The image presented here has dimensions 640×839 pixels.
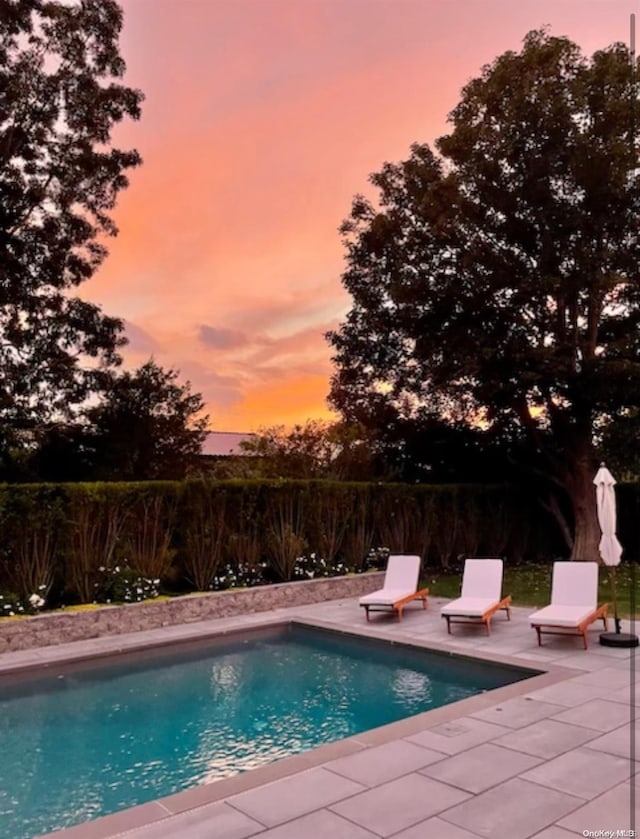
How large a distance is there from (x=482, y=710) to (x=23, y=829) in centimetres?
455

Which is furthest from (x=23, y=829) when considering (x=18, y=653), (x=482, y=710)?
(x=18, y=653)

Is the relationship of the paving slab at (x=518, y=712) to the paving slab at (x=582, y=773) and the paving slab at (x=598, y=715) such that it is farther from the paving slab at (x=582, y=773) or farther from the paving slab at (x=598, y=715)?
the paving slab at (x=582, y=773)

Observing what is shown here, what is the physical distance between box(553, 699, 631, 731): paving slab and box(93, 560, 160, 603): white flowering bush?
816 cm

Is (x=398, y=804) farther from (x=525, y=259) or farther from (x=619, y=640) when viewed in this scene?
(x=525, y=259)

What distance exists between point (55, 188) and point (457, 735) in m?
18.6

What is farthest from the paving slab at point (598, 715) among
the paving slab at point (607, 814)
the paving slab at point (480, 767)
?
the paving slab at point (607, 814)

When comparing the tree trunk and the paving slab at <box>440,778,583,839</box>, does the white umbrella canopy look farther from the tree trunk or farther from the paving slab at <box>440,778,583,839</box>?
the tree trunk

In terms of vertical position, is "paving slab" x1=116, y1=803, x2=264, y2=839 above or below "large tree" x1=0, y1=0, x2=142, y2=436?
below

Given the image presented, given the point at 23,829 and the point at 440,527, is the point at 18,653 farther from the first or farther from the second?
the point at 440,527

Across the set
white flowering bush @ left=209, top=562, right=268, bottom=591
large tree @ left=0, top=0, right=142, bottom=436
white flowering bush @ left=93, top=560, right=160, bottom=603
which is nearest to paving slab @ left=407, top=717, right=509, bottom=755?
white flowering bush @ left=93, top=560, right=160, bottom=603

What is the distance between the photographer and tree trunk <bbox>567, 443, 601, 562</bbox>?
63.4 feet

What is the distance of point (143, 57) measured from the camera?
18594 mm

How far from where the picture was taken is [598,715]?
6.80 meters

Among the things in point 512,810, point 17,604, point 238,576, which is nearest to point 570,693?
point 512,810
